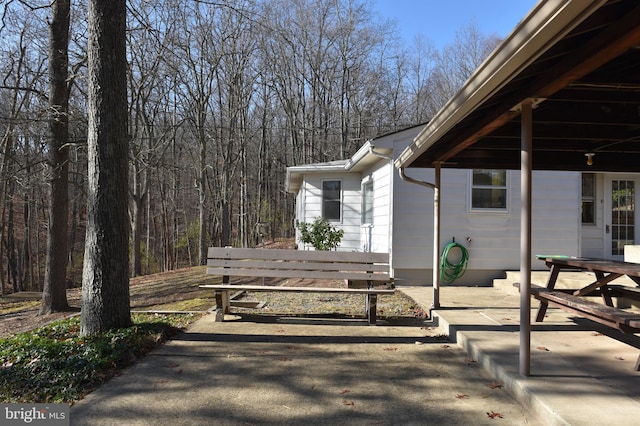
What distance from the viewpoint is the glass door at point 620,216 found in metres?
9.34

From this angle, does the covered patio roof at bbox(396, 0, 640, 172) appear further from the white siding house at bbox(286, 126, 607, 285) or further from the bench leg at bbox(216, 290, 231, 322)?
the bench leg at bbox(216, 290, 231, 322)

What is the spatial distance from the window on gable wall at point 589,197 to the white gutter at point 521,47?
280 inches

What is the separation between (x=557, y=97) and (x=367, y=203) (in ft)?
24.5

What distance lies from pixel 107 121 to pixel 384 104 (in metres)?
23.6

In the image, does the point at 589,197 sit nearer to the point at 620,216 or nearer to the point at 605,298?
the point at 620,216

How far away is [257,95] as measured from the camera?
26.2 meters

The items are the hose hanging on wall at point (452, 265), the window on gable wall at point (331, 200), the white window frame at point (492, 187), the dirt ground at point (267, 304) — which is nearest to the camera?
the dirt ground at point (267, 304)

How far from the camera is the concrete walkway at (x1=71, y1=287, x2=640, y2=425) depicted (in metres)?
2.90

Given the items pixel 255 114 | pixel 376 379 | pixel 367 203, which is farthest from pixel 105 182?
pixel 255 114

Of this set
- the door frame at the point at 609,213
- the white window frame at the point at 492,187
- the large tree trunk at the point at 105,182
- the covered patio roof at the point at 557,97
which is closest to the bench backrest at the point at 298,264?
the large tree trunk at the point at 105,182

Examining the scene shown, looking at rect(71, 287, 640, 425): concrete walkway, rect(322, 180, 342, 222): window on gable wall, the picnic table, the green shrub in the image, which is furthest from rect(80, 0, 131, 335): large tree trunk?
rect(322, 180, 342, 222): window on gable wall

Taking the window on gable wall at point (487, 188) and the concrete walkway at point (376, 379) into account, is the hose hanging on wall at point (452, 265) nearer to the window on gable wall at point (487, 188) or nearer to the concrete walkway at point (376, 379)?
the window on gable wall at point (487, 188)

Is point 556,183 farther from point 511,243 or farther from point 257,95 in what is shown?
point 257,95

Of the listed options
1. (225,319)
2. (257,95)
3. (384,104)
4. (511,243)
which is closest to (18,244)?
(257,95)
